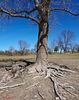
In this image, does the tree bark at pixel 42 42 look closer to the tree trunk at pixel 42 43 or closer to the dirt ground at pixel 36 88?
the tree trunk at pixel 42 43

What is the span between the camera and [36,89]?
10625 millimetres

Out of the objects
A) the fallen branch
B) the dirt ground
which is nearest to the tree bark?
the dirt ground

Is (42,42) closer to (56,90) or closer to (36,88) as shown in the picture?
(36,88)

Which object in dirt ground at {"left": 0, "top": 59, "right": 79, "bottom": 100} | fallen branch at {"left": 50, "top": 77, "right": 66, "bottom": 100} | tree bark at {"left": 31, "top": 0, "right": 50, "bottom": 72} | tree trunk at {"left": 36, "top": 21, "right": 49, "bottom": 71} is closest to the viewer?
fallen branch at {"left": 50, "top": 77, "right": 66, "bottom": 100}

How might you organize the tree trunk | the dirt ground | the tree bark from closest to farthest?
the dirt ground < the tree bark < the tree trunk

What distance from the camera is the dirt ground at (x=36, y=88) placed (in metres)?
9.92

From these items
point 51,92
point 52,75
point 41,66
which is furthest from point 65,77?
point 51,92

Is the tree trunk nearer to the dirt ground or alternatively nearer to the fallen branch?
the dirt ground

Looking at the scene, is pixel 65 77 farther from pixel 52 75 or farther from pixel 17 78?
pixel 17 78

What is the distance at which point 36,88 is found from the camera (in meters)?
10.7

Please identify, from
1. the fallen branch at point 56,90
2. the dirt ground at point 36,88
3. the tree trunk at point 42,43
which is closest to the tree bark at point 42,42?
the tree trunk at point 42,43

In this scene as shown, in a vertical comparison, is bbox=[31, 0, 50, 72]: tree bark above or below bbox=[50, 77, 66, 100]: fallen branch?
above

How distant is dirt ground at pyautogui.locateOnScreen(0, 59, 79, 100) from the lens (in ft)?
32.5

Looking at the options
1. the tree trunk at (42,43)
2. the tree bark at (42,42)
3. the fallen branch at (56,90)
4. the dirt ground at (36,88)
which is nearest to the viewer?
the fallen branch at (56,90)
